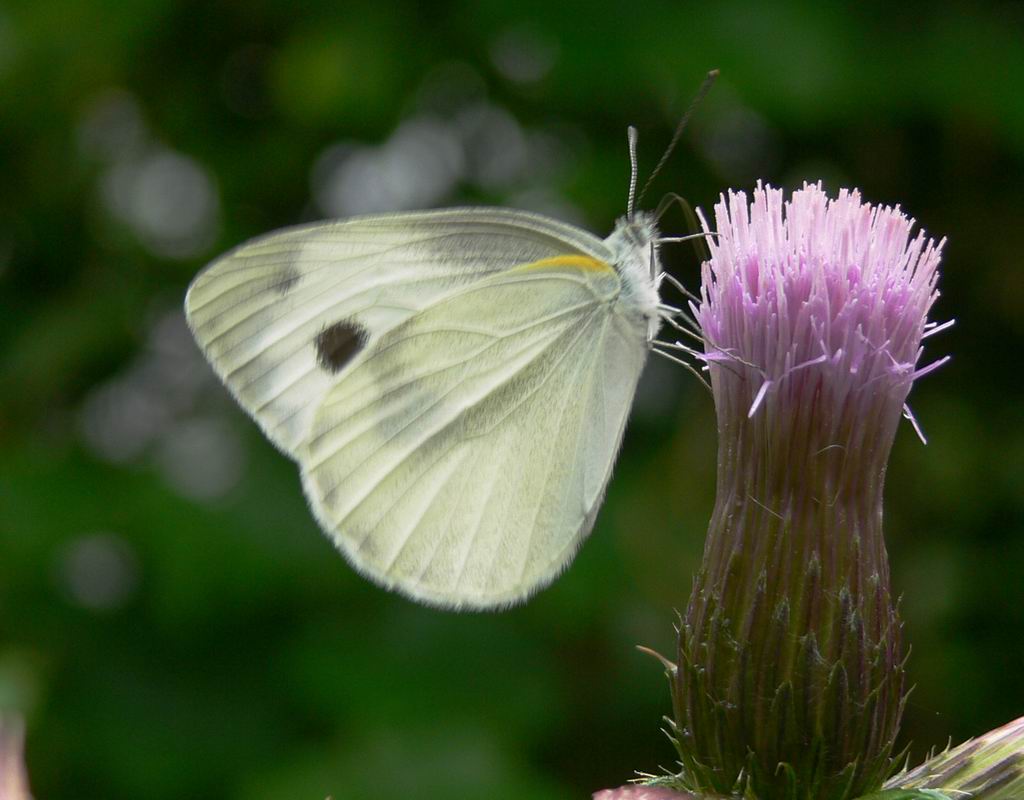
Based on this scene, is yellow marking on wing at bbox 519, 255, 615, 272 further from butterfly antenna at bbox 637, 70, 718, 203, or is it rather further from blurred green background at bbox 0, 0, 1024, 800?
blurred green background at bbox 0, 0, 1024, 800

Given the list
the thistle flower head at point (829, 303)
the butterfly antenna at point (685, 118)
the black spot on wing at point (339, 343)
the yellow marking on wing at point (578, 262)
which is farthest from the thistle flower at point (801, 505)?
the black spot on wing at point (339, 343)

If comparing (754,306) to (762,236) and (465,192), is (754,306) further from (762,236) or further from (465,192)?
(465,192)

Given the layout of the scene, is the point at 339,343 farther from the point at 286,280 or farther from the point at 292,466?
the point at 292,466

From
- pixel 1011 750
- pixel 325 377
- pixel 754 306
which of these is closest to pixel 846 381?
pixel 754 306

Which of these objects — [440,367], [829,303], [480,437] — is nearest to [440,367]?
[440,367]

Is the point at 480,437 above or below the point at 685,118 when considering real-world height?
below

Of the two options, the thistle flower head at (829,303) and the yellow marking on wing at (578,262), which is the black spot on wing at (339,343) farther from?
the thistle flower head at (829,303)
